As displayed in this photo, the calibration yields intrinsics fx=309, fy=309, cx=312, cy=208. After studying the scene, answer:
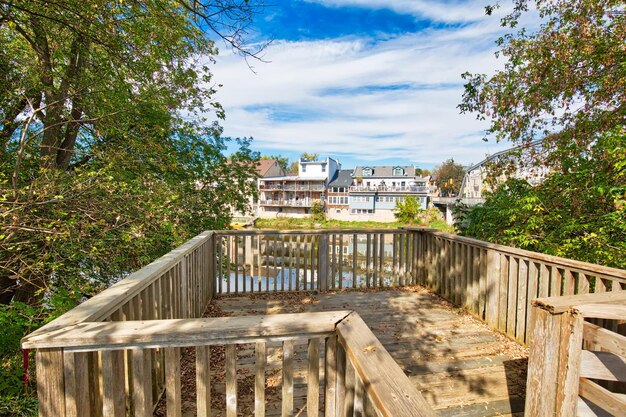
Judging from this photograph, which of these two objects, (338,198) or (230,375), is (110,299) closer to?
(230,375)

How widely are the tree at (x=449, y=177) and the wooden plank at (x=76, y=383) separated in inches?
1680

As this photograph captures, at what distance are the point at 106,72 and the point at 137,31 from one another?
38.0 inches

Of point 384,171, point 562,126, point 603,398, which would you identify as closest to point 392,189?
point 384,171

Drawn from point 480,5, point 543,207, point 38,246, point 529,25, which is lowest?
point 38,246

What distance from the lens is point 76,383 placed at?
3.60ft

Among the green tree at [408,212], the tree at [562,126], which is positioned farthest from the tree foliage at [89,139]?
the green tree at [408,212]

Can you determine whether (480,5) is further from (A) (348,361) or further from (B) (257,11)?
(A) (348,361)

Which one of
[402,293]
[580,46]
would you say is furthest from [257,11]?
[580,46]

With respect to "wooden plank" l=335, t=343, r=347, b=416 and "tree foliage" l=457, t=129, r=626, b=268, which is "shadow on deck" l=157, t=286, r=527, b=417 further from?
"tree foliage" l=457, t=129, r=626, b=268

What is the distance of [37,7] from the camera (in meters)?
3.54

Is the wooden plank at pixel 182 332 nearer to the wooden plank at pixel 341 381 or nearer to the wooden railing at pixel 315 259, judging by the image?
the wooden plank at pixel 341 381

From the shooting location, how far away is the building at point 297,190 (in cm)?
3831

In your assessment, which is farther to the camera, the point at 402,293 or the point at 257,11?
the point at 402,293

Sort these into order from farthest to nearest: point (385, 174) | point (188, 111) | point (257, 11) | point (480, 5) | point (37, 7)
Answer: point (385, 174) < point (188, 111) < point (480, 5) < point (37, 7) < point (257, 11)
